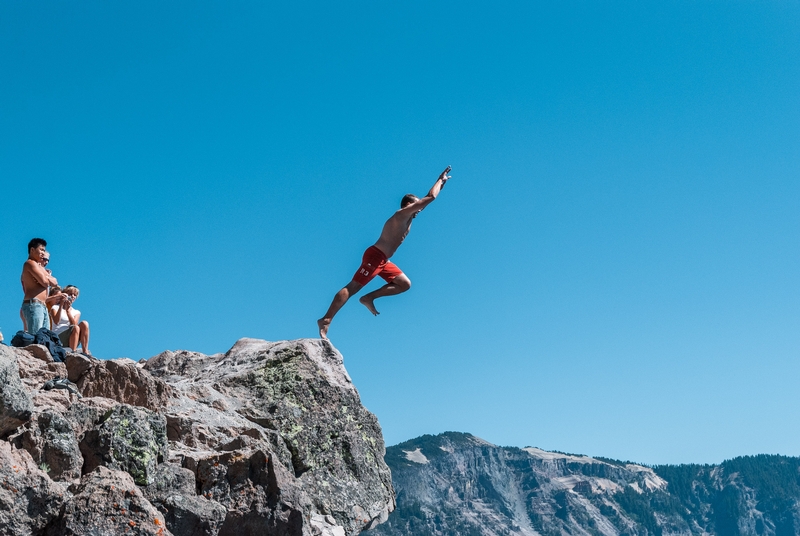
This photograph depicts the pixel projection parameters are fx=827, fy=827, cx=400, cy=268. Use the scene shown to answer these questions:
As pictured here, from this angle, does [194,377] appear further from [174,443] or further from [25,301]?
[174,443]

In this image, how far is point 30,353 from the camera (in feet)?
34.3

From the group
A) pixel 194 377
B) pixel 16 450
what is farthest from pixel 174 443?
pixel 194 377

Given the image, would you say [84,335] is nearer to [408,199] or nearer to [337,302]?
[337,302]

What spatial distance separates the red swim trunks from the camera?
15.3 meters

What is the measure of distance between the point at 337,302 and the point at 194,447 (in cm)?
551

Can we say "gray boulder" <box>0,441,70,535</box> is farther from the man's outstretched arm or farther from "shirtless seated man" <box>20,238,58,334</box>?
the man's outstretched arm

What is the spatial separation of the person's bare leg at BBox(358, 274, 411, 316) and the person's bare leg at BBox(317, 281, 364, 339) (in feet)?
1.23

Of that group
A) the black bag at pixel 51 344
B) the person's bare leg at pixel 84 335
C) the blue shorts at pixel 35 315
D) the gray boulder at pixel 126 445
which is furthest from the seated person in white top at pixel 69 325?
the gray boulder at pixel 126 445

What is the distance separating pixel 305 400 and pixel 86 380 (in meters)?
3.95

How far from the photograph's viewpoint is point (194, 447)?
10297mm

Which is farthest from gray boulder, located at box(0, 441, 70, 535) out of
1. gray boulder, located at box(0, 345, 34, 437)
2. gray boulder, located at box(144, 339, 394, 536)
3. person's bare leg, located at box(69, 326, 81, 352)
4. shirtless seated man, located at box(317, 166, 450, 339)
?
shirtless seated man, located at box(317, 166, 450, 339)

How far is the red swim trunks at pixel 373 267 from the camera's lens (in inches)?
601

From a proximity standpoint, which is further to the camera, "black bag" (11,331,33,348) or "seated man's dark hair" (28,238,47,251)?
"seated man's dark hair" (28,238,47,251)

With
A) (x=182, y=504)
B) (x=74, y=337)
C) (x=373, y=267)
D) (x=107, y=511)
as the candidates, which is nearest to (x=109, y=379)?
(x=182, y=504)
